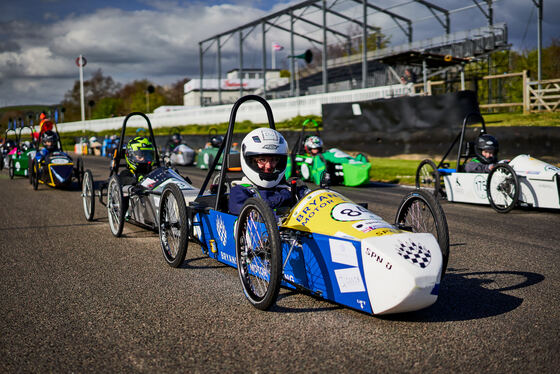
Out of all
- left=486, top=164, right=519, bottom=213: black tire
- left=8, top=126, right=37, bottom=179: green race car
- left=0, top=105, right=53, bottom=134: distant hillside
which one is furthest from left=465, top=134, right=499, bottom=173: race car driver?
left=0, top=105, right=53, bottom=134: distant hillside

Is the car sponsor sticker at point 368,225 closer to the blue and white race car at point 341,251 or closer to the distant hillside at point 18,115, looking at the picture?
the blue and white race car at point 341,251

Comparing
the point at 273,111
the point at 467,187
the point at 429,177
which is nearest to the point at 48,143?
the point at 429,177

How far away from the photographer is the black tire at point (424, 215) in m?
4.29

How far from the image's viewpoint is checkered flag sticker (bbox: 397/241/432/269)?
352 cm

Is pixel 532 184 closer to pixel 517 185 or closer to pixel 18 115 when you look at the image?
pixel 517 185

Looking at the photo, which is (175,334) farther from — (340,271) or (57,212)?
(57,212)

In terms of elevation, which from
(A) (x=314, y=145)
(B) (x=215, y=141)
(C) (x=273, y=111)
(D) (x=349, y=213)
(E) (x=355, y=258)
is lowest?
(E) (x=355, y=258)

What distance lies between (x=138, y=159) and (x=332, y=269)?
17.7ft

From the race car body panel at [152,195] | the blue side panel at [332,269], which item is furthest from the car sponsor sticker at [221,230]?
the race car body panel at [152,195]

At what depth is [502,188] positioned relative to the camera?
9344mm

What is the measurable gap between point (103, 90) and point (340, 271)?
129847 millimetres

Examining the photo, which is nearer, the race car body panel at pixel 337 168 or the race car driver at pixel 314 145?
the race car body panel at pixel 337 168

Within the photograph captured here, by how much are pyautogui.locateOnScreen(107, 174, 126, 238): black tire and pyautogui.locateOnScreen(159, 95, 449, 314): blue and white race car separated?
8.40 feet

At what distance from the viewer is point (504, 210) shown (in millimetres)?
9234
